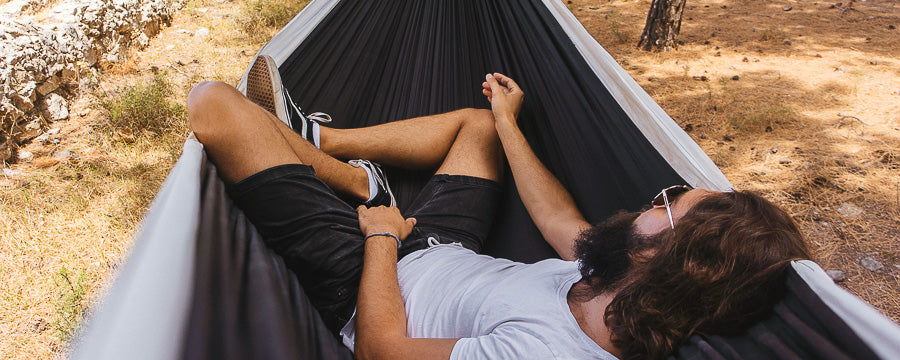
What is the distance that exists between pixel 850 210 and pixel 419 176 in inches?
60.1

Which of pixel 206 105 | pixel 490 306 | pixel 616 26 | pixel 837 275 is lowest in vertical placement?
pixel 837 275

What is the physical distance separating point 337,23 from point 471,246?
3.58ft

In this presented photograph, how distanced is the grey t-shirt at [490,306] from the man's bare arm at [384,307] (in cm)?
4

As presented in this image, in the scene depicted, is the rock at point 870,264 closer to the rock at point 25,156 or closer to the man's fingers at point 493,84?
the man's fingers at point 493,84

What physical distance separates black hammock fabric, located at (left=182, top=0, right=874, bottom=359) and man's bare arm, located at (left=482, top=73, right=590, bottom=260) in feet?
0.18

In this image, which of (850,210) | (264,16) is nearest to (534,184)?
(850,210)

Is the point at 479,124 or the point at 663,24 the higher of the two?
the point at 479,124

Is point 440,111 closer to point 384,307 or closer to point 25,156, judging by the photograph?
point 384,307

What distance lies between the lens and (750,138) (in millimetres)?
2225

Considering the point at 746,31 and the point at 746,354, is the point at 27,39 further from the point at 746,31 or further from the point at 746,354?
the point at 746,31

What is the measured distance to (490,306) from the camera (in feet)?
2.84

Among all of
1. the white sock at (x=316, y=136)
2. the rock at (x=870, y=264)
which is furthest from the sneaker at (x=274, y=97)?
the rock at (x=870, y=264)

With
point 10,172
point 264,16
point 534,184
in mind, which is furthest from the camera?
point 264,16

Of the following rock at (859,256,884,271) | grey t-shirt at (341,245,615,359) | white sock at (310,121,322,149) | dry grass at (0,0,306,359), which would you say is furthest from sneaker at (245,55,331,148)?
rock at (859,256,884,271)
